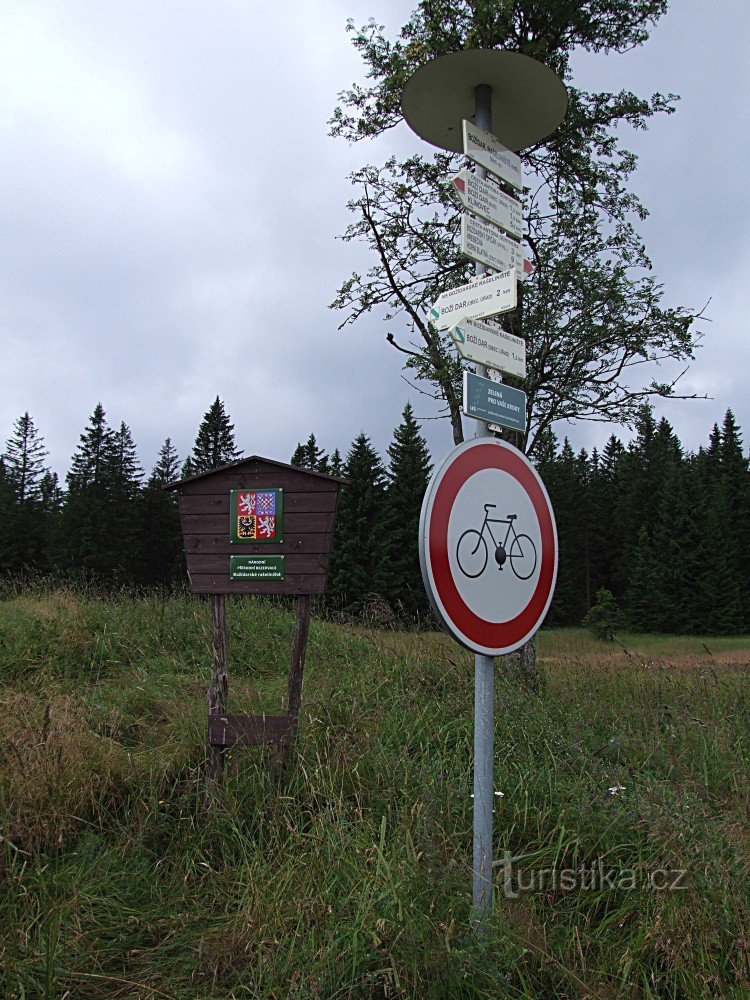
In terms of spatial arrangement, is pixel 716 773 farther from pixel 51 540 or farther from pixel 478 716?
pixel 51 540

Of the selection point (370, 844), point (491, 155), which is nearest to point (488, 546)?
point (370, 844)

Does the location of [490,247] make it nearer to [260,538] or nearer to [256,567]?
[260,538]

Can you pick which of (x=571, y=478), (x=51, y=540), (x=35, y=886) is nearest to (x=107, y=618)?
(x=35, y=886)

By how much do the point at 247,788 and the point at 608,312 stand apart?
24.5 feet

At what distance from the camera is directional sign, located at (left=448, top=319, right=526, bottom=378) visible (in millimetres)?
2771

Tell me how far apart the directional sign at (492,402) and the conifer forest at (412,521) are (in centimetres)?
2939

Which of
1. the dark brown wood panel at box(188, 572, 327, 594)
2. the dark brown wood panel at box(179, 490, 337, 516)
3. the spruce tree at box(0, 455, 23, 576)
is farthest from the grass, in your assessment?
the spruce tree at box(0, 455, 23, 576)

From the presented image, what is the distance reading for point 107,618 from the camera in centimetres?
866

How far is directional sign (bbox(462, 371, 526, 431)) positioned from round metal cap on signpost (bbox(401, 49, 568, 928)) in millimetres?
83

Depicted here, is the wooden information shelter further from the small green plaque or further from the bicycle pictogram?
the bicycle pictogram

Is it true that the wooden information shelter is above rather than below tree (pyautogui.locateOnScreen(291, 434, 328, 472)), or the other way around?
below

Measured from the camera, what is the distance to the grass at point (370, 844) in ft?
8.21

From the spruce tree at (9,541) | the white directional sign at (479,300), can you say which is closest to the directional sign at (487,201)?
the white directional sign at (479,300)

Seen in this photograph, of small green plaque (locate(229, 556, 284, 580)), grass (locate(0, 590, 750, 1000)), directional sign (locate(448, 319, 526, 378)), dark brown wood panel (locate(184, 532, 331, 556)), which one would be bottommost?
grass (locate(0, 590, 750, 1000))
